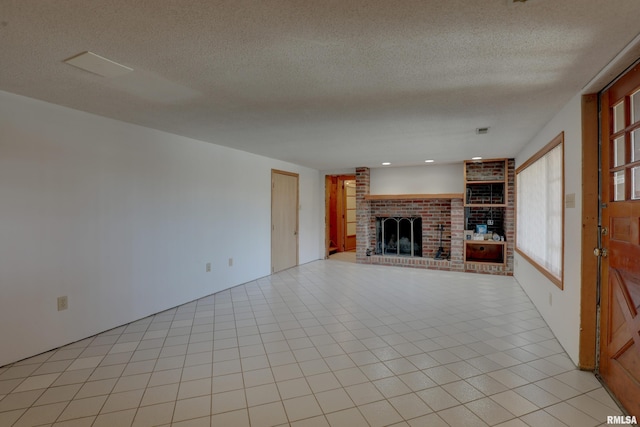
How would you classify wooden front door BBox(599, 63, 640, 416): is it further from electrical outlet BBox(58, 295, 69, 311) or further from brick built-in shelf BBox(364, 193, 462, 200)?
electrical outlet BBox(58, 295, 69, 311)

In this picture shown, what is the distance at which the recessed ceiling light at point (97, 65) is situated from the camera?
6.29 ft

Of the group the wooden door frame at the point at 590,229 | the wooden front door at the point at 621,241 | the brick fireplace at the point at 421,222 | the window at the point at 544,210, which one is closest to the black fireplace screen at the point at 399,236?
the brick fireplace at the point at 421,222

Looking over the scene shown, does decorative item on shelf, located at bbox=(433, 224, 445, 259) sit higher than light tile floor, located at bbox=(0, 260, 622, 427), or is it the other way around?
decorative item on shelf, located at bbox=(433, 224, 445, 259)

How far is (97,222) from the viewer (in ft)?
10.3

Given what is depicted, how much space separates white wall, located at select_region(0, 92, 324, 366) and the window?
415 centimetres

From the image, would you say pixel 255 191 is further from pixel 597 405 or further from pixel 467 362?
pixel 597 405

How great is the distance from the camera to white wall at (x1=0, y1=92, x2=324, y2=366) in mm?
2592

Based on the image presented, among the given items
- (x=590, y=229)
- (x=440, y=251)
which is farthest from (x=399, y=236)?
(x=590, y=229)

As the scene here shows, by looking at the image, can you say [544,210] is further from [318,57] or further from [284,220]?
[284,220]

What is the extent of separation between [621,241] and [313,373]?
2.29 metres

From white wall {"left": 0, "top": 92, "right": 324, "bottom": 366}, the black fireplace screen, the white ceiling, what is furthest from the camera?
the black fireplace screen

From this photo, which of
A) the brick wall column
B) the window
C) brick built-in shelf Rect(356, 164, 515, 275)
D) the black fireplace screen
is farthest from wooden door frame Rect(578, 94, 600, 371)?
the brick wall column

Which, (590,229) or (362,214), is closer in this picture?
(590,229)

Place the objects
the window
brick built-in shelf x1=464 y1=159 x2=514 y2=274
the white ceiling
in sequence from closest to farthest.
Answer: the white ceiling → the window → brick built-in shelf x1=464 y1=159 x2=514 y2=274
